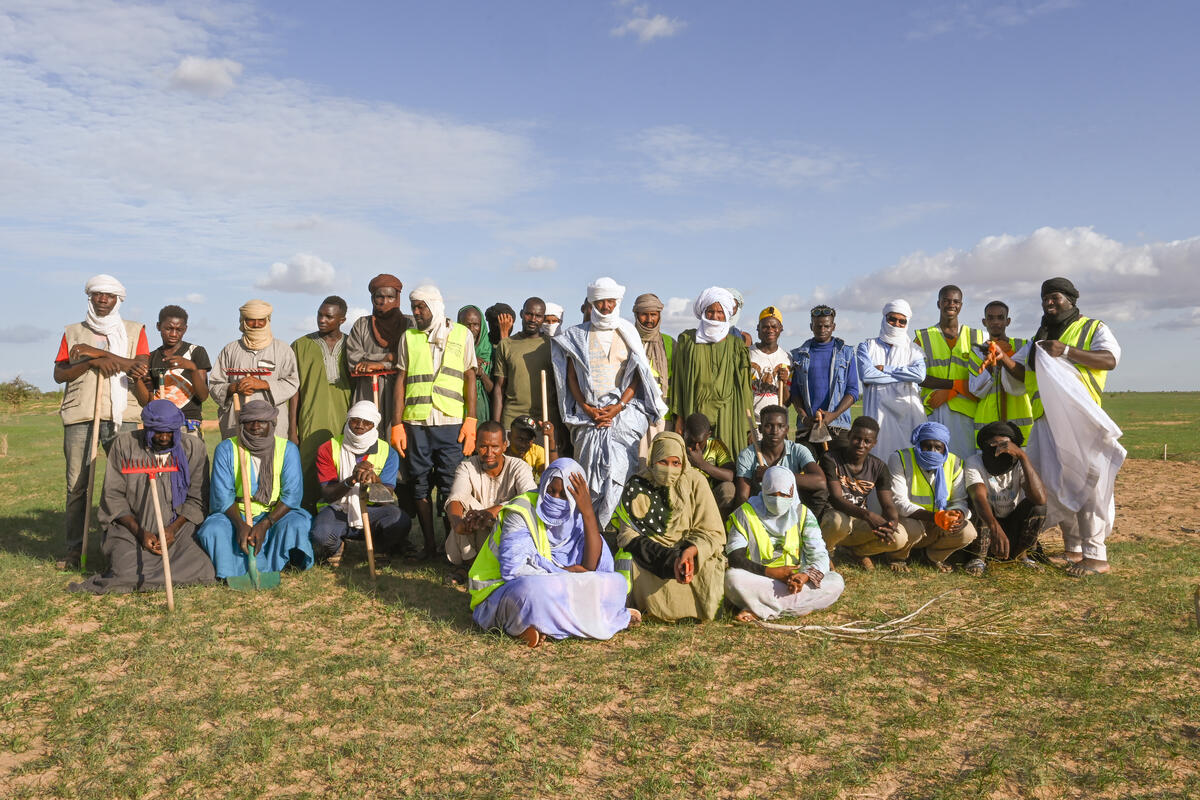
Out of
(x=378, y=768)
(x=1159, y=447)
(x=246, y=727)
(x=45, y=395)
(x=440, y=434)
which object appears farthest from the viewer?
(x=45, y=395)

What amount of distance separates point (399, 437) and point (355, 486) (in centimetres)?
54

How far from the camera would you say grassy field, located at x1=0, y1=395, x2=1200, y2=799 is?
3.69m

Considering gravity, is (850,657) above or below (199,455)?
below

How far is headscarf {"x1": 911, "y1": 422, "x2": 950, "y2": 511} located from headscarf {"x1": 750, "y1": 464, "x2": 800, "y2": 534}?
1.66m

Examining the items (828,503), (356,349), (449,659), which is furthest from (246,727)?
(828,503)

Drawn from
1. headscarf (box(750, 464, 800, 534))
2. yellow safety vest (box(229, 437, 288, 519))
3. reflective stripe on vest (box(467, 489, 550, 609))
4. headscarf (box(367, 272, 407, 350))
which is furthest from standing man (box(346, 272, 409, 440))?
headscarf (box(750, 464, 800, 534))

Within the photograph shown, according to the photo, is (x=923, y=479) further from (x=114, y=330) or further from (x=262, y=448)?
(x=114, y=330)

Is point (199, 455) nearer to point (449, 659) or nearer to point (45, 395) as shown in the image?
point (449, 659)

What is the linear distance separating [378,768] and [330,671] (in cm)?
128

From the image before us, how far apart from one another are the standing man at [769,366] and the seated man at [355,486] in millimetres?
3371

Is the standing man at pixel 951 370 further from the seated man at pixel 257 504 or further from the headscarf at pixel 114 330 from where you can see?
the headscarf at pixel 114 330

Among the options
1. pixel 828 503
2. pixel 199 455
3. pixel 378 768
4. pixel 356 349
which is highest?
pixel 356 349

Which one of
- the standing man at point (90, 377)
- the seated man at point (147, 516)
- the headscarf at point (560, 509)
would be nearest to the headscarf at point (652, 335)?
the headscarf at point (560, 509)

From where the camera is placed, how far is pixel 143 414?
6.65 metres
